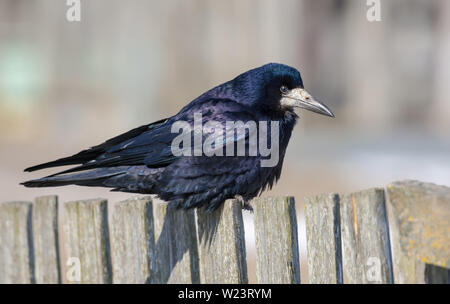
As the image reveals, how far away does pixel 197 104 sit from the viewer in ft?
16.7

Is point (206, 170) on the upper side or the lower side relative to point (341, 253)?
upper

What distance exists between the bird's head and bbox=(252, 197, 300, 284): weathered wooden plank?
5.65ft

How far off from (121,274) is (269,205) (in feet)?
2.32

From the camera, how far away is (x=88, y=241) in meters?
3.59

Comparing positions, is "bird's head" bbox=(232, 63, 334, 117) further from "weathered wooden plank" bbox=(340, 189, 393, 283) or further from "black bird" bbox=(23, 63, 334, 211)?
"weathered wooden plank" bbox=(340, 189, 393, 283)

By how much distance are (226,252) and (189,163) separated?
1.27 m

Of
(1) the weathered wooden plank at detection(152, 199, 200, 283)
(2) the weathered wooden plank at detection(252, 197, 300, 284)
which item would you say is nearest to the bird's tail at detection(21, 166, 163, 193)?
(1) the weathered wooden plank at detection(152, 199, 200, 283)

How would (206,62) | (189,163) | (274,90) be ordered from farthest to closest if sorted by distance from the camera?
(206,62)
(274,90)
(189,163)

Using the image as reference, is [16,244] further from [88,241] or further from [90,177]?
[90,177]

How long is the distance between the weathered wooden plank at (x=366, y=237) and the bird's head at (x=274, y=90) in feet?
6.06

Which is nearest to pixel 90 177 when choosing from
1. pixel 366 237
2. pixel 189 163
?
pixel 189 163

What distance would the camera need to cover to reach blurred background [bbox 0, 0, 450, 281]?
15.3m

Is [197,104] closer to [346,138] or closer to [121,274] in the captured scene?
[121,274]
